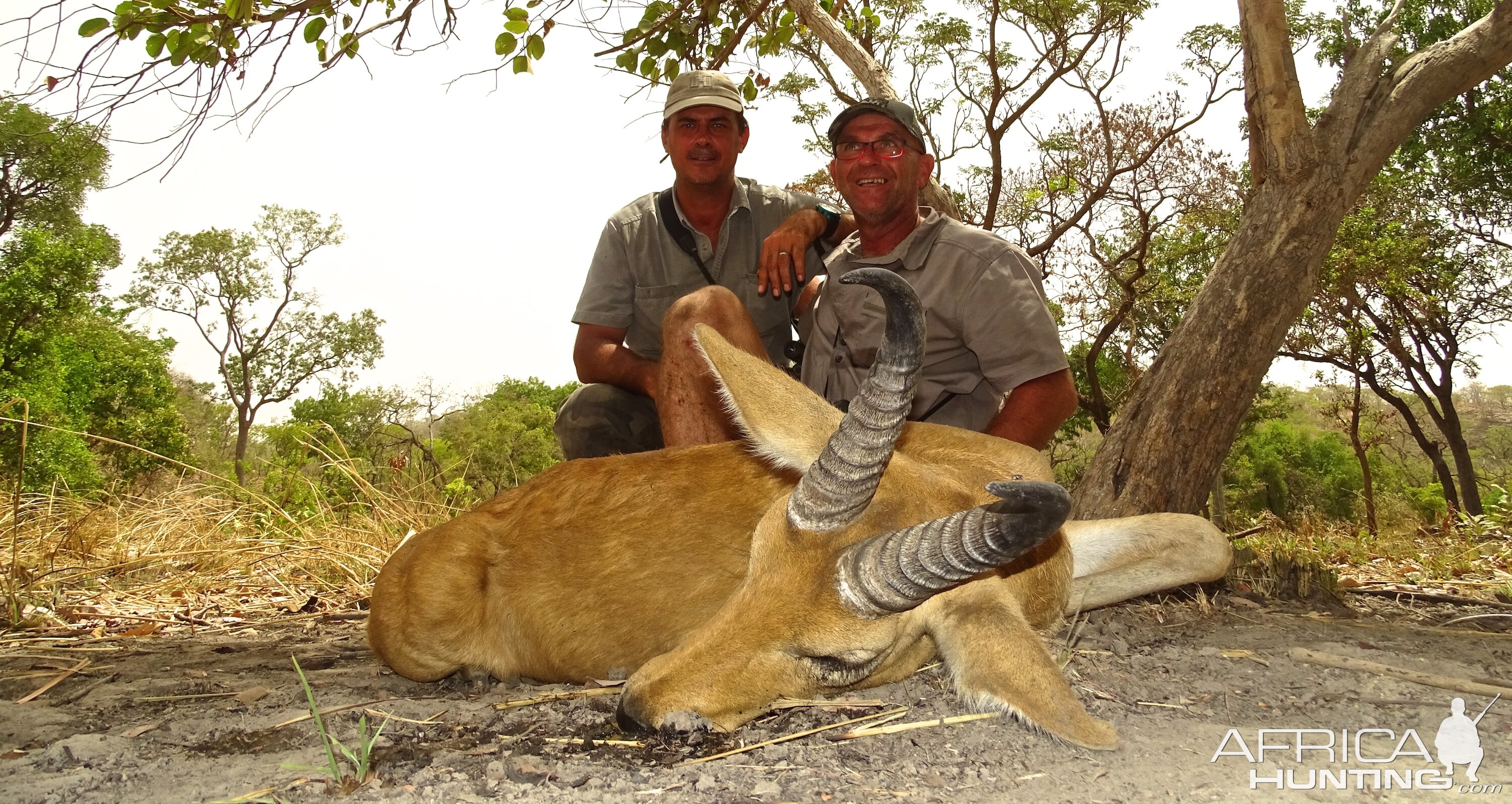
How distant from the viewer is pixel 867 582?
2.55m

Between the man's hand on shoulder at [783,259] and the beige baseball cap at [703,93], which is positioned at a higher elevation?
the beige baseball cap at [703,93]

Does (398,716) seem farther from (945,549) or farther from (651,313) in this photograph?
(651,313)

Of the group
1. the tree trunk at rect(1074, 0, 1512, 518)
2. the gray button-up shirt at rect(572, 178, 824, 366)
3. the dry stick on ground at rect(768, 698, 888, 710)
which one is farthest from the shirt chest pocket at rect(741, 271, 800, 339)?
the dry stick on ground at rect(768, 698, 888, 710)

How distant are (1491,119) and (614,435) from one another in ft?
49.5

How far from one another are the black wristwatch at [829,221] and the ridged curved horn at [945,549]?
3.63 metres

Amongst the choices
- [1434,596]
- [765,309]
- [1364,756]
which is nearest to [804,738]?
[1364,756]

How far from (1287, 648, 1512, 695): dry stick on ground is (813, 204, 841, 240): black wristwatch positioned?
356 centimetres

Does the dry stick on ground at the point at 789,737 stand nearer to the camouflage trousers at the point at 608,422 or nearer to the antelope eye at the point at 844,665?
the antelope eye at the point at 844,665

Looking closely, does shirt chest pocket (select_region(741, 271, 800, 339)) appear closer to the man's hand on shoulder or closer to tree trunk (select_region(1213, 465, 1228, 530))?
the man's hand on shoulder

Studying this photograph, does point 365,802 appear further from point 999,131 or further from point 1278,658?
point 999,131

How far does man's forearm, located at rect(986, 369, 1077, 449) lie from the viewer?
15.6ft

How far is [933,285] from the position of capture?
5039mm

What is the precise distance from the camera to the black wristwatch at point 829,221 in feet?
19.7

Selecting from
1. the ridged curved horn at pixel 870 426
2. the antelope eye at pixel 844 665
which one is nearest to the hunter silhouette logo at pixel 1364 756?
the antelope eye at pixel 844 665
